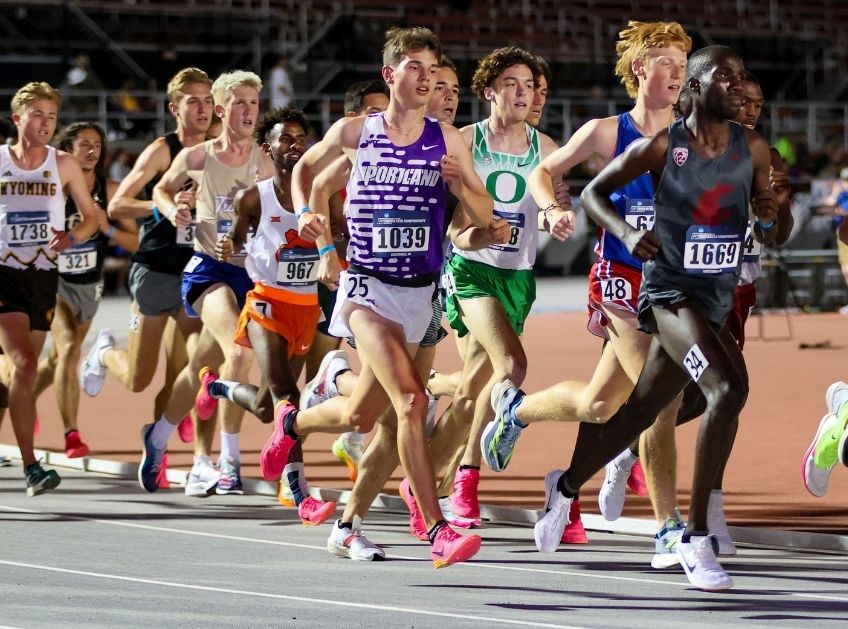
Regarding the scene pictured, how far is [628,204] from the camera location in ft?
24.1

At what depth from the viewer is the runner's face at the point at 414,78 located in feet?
23.5

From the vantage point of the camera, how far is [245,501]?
9367 millimetres

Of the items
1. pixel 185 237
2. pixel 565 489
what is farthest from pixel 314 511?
pixel 185 237

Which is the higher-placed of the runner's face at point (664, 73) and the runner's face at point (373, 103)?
the runner's face at point (664, 73)

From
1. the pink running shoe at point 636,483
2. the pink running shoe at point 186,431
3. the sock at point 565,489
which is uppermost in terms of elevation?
the sock at point 565,489

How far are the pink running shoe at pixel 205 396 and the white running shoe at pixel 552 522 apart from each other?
257 centimetres

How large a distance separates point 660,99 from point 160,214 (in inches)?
150

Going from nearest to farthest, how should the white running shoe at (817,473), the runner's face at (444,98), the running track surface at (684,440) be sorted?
the white running shoe at (817,473) < the runner's face at (444,98) < the running track surface at (684,440)

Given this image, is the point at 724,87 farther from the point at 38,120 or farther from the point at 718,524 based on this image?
the point at 38,120

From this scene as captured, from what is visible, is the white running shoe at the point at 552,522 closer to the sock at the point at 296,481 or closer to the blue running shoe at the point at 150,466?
the sock at the point at 296,481

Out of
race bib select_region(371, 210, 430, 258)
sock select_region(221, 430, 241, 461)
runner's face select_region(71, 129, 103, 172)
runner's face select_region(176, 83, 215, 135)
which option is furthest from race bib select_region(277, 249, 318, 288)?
runner's face select_region(71, 129, 103, 172)

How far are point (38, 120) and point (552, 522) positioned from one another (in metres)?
4.03

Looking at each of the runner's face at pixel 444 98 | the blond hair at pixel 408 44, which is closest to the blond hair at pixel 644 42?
the blond hair at pixel 408 44

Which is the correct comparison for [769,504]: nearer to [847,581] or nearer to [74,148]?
[847,581]
